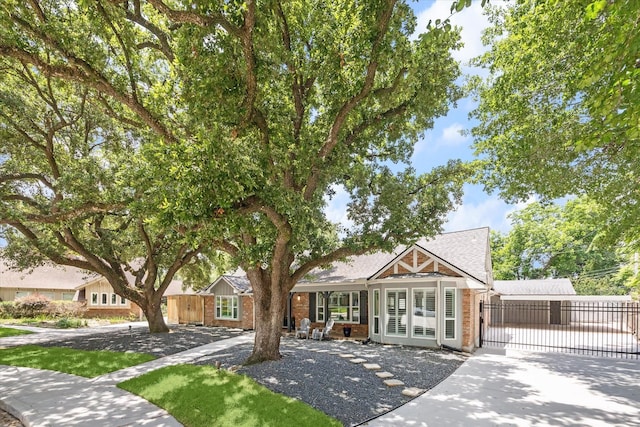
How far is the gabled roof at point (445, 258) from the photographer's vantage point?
14.6 m

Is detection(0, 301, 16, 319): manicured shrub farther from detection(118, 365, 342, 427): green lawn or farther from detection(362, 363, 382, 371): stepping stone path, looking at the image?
detection(362, 363, 382, 371): stepping stone path

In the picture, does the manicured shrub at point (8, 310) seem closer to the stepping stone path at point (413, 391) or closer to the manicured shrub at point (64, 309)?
the manicured shrub at point (64, 309)

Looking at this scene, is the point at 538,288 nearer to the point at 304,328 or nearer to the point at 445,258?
the point at 445,258

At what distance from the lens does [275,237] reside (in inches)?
407

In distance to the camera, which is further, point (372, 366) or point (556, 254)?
point (556, 254)

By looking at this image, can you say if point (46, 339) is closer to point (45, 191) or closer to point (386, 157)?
point (45, 191)

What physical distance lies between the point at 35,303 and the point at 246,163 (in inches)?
1095

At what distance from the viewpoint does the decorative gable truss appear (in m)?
13.8

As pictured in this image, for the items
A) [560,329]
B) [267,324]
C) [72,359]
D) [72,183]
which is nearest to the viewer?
[267,324]

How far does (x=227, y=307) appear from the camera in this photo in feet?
69.8

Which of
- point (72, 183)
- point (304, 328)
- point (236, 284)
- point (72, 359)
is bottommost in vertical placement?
point (304, 328)

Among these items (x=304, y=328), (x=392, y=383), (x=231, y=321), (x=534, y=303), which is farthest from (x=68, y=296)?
(x=534, y=303)

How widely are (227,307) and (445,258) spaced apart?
527 inches

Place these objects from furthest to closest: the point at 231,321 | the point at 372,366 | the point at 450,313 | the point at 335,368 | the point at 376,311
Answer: the point at 231,321
the point at 376,311
the point at 450,313
the point at 372,366
the point at 335,368
